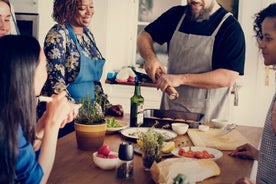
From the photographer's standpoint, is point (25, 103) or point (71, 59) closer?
point (25, 103)

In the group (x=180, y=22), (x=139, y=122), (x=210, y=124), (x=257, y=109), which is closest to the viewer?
(x=139, y=122)

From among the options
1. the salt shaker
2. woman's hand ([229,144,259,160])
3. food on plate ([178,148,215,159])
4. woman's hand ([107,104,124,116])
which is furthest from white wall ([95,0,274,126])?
the salt shaker

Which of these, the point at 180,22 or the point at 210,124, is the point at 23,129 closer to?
the point at 210,124

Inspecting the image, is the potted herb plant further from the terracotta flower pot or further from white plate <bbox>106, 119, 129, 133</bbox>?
white plate <bbox>106, 119, 129, 133</bbox>

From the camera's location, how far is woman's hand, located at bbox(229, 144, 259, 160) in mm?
1667

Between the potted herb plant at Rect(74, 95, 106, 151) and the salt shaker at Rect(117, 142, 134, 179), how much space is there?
1.01ft

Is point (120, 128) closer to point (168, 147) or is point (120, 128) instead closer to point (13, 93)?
point (168, 147)

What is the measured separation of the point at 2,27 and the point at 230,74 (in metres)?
1.39

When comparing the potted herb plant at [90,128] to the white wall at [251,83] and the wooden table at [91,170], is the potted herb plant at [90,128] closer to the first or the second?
the wooden table at [91,170]

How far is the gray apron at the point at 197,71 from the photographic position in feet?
8.04

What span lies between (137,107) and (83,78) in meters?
0.50

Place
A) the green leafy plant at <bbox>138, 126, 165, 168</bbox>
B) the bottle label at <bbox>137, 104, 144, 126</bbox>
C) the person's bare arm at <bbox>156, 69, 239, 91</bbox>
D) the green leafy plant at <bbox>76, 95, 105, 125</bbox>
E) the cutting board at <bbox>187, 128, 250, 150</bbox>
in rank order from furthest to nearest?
the person's bare arm at <bbox>156, 69, 239, 91</bbox>
the bottle label at <bbox>137, 104, 144, 126</bbox>
the cutting board at <bbox>187, 128, 250, 150</bbox>
the green leafy plant at <bbox>76, 95, 105, 125</bbox>
the green leafy plant at <bbox>138, 126, 165, 168</bbox>

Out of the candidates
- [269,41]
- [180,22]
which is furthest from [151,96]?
[269,41]

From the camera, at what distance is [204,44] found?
8.08ft
